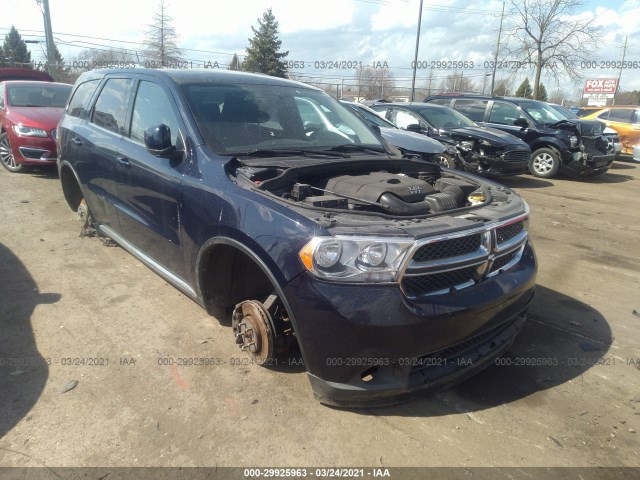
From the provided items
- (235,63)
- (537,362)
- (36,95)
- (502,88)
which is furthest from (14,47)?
(537,362)

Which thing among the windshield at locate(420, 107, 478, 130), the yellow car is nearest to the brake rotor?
the windshield at locate(420, 107, 478, 130)

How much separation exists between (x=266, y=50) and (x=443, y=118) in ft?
115

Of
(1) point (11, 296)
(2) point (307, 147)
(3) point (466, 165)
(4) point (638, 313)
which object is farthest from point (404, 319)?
(3) point (466, 165)

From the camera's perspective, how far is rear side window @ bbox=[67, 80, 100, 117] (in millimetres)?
4604

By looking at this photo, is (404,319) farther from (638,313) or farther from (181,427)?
(638,313)

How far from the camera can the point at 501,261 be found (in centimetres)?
274

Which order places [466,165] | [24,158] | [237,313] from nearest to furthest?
[237,313]
[24,158]
[466,165]

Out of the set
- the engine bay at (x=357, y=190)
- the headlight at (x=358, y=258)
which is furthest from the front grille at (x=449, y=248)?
the engine bay at (x=357, y=190)

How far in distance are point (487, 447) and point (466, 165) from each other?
7503 millimetres

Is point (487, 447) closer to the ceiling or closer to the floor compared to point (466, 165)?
closer to the floor

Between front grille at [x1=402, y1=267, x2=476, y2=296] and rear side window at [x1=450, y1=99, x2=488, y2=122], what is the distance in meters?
10.1

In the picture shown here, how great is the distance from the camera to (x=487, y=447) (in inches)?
92.1

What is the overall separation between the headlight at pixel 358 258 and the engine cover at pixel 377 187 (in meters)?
0.57

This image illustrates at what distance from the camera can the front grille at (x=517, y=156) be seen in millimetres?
9094
